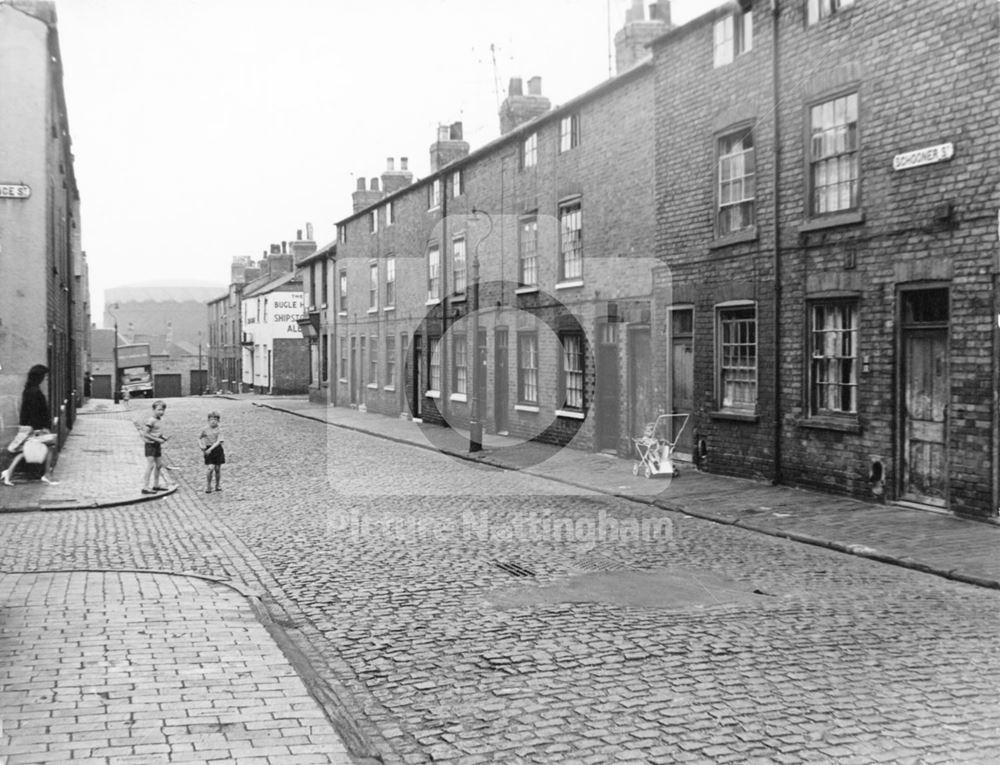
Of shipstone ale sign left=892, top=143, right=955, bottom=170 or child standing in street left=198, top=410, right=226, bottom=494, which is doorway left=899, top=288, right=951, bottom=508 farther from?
child standing in street left=198, top=410, right=226, bottom=494

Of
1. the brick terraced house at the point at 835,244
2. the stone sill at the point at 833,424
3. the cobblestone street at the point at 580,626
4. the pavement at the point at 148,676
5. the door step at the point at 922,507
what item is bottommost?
the cobblestone street at the point at 580,626

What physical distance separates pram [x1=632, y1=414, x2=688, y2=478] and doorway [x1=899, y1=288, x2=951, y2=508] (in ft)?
14.9

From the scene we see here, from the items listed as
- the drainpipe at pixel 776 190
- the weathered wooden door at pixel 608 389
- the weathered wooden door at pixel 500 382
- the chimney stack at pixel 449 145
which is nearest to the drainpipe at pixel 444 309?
the chimney stack at pixel 449 145

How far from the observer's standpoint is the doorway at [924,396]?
1273 cm

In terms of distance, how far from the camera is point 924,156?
41.5ft

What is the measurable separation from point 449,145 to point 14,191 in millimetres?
17075

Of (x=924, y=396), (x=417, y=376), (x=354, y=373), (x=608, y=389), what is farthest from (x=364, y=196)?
(x=924, y=396)

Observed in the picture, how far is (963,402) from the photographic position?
40.0ft

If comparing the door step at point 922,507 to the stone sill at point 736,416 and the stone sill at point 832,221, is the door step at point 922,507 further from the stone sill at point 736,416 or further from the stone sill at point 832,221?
the stone sill at point 832,221

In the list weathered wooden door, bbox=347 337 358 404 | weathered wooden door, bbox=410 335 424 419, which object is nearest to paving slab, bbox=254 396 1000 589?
weathered wooden door, bbox=410 335 424 419

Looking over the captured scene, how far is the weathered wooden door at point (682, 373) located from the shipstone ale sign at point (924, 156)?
543cm

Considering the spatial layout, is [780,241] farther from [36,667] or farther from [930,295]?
[36,667]

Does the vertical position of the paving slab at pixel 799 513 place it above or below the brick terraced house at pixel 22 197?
below

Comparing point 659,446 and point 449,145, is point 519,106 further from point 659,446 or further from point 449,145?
point 659,446
